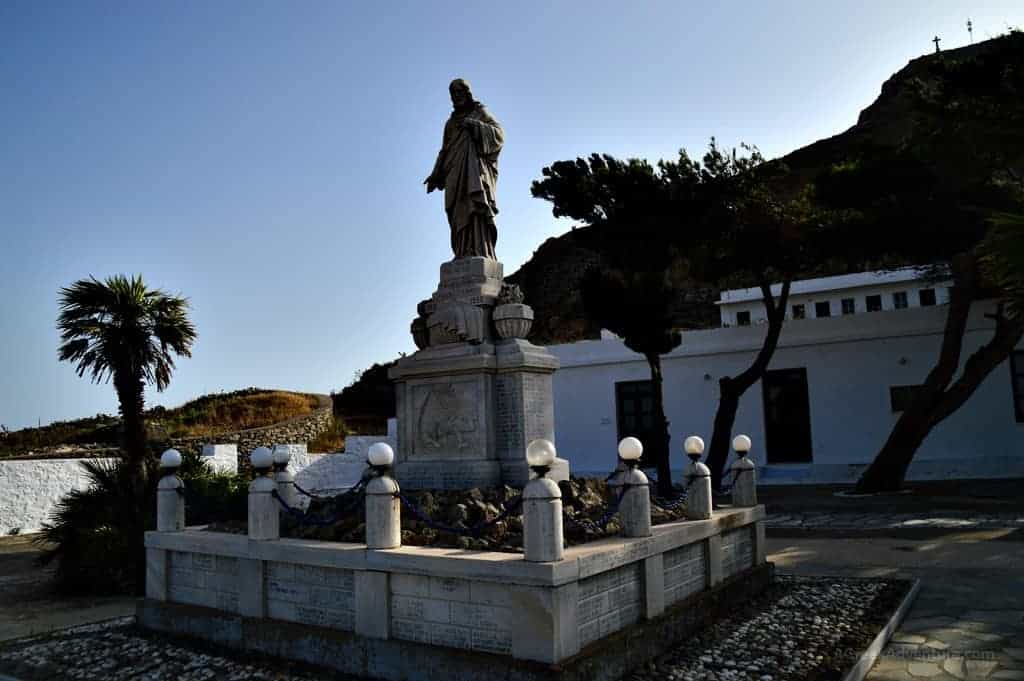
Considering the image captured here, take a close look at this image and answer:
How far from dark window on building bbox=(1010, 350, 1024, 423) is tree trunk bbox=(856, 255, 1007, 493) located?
8.00ft

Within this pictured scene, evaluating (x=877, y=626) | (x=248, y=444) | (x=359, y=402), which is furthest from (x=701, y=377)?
A: (x=359, y=402)

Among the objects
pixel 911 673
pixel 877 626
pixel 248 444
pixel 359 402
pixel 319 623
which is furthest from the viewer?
pixel 359 402

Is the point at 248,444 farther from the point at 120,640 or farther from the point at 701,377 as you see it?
the point at 120,640

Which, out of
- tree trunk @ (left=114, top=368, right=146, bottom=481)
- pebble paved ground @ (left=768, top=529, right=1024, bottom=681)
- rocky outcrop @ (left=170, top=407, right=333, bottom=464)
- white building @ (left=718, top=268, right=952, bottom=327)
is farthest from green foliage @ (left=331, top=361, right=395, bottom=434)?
pebble paved ground @ (left=768, top=529, right=1024, bottom=681)

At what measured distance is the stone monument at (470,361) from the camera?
7496 mm

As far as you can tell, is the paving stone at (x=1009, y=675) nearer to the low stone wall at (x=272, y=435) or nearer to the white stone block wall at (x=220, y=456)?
the white stone block wall at (x=220, y=456)

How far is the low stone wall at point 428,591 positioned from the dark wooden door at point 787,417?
1386cm

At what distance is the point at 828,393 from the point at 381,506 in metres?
16.5

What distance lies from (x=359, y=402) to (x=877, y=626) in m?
31.6

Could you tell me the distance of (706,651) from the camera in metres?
5.61

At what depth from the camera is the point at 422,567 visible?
5.12 m

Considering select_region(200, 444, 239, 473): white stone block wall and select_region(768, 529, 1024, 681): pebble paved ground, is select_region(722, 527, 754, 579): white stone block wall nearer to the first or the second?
select_region(768, 529, 1024, 681): pebble paved ground

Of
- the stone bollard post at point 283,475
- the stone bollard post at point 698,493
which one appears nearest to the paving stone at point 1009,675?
the stone bollard post at point 698,493

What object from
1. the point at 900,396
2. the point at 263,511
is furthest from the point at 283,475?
the point at 900,396
